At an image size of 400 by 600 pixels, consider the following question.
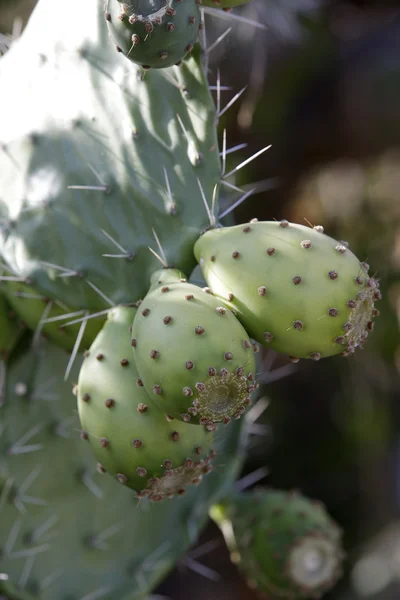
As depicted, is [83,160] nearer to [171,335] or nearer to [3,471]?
[171,335]

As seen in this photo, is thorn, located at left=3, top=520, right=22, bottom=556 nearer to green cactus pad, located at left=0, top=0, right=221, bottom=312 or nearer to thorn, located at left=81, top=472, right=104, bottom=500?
thorn, located at left=81, top=472, right=104, bottom=500

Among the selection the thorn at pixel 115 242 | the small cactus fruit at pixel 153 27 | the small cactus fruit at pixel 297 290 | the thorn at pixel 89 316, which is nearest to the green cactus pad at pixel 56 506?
the thorn at pixel 89 316

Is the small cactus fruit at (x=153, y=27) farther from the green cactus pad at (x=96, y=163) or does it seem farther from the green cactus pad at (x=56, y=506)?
the green cactus pad at (x=56, y=506)

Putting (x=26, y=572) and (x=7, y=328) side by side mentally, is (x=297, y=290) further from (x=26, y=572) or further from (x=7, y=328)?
(x=26, y=572)

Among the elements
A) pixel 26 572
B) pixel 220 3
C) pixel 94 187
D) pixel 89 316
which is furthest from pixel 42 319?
pixel 220 3

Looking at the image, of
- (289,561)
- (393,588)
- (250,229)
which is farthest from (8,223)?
(393,588)
